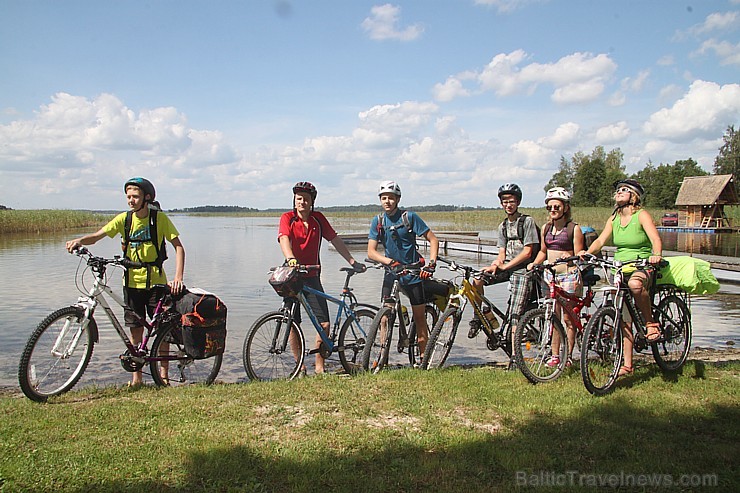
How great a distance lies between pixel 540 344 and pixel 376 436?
2.13 metres

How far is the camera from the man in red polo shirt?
5809 mm

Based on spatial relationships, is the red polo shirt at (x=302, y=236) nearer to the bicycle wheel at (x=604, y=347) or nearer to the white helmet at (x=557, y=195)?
the white helmet at (x=557, y=195)

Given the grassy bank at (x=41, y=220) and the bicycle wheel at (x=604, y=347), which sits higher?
the grassy bank at (x=41, y=220)

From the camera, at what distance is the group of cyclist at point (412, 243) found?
5.31 metres

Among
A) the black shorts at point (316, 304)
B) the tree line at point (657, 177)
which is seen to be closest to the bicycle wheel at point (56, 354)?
the black shorts at point (316, 304)

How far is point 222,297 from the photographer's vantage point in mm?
13742

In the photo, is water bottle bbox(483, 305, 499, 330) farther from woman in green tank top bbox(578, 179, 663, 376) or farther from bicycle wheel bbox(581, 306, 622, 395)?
woman in green tank top bbox(578, 179, 663, 376)

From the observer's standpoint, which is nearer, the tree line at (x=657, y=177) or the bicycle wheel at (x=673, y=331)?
the bicycle wheel at (x=673, y=331)

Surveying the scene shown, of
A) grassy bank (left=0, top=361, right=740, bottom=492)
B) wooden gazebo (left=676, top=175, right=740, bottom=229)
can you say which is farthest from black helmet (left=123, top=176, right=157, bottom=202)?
wooden gazebo (left=676, top=175, right=740, bottom=229)

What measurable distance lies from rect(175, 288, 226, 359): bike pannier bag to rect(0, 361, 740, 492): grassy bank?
38cm

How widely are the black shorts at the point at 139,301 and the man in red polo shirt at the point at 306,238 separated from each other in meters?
1.32

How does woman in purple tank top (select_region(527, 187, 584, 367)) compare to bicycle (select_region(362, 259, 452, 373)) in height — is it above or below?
above

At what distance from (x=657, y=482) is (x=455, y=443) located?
1225 millimetres

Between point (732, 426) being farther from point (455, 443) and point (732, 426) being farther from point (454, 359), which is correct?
point (454, 359)
